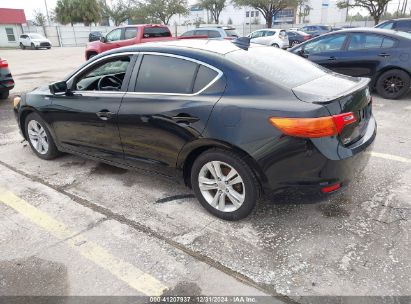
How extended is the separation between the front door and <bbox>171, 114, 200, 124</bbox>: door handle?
79cm

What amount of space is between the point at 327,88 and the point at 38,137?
3834 mm

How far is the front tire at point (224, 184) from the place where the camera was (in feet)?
9.74

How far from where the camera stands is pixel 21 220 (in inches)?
134

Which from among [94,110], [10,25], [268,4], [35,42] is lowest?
[35,42]

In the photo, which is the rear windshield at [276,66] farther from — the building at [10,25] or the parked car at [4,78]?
the building at [10,25]

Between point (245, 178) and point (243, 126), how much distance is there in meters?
0.45

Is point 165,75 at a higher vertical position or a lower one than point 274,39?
higher

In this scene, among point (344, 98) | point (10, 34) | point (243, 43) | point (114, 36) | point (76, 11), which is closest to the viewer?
point (344, 98)

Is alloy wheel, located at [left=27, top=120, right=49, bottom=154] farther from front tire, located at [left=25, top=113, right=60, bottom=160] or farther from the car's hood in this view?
the car's hood

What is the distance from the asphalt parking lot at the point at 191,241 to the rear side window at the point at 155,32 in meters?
10.9

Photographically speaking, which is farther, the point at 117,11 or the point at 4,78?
the point at 117,11


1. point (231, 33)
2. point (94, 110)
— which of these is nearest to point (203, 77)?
point (94, 110)

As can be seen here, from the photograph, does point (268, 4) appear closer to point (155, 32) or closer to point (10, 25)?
point (10, 25)

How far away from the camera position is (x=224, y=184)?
3145 mm
